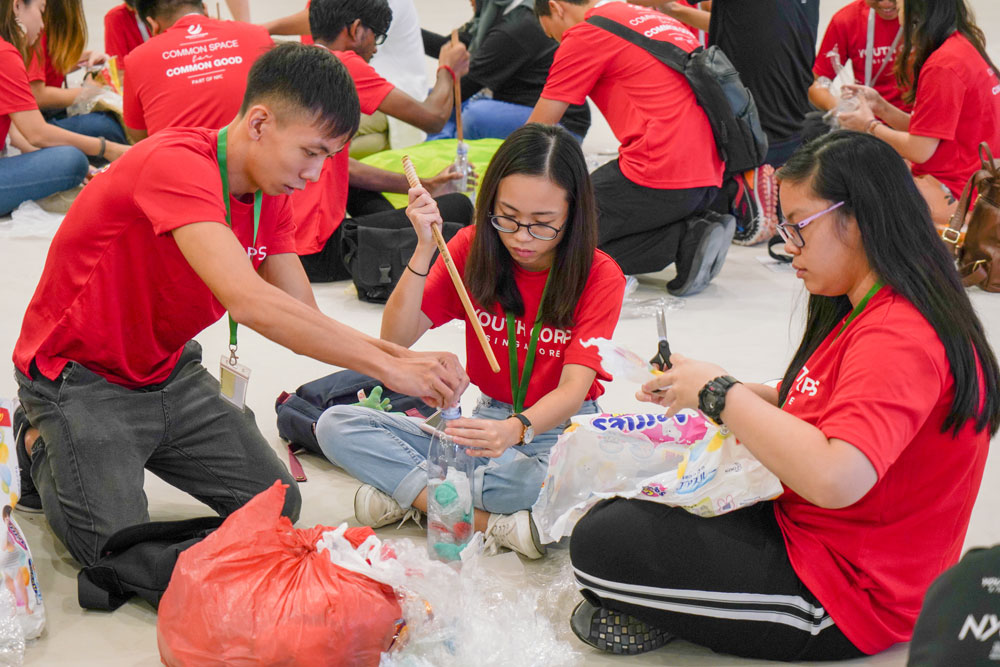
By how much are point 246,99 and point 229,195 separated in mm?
210

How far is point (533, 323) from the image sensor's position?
2664 mm

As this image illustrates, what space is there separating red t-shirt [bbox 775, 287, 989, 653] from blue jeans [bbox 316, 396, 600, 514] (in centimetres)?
71

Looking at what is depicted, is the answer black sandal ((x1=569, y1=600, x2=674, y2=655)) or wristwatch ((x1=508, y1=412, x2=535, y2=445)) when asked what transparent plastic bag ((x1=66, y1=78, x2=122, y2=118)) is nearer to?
wristwatch ((x1=508, y1=412, x2=535, y2=445))

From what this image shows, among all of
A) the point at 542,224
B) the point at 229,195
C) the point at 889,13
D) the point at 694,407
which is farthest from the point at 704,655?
the point at 889,13

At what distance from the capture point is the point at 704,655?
2.22 m

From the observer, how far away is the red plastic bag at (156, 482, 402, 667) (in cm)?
198

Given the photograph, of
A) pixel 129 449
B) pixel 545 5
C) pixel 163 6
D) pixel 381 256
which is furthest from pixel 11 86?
pixel 129 449

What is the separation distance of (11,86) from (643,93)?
271 centimetres

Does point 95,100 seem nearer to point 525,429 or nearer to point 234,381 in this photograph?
point 234,381

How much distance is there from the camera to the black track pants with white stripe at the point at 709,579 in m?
2.03

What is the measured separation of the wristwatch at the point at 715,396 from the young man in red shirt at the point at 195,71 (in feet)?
9.28

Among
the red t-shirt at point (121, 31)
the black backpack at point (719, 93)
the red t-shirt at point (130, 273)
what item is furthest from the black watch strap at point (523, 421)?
the red t-shirt at point (121, 31)

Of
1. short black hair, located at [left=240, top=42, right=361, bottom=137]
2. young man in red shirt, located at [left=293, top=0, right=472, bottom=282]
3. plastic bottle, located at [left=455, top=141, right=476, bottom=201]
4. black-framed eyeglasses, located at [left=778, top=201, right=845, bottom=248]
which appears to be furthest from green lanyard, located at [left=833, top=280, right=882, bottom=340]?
plastic bottle, located at [left=455, top=141, right=476, bottom=201]

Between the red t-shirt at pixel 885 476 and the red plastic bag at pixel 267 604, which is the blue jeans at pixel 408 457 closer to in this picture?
the red plastic bag at pixel 267 604
